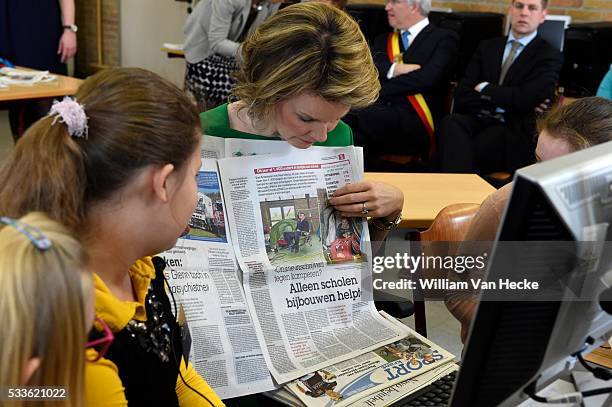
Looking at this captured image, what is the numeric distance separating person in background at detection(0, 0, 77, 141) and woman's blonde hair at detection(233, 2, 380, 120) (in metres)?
2.47

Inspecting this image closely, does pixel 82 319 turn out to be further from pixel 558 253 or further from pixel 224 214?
pixel 224 214

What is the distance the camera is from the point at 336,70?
1.45m

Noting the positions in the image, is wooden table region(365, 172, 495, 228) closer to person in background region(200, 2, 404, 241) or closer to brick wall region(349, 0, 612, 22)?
person in background region(200, 2, 404, 241)

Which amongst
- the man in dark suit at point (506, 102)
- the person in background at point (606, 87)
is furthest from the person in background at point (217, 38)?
the person in background at point (606, 87)

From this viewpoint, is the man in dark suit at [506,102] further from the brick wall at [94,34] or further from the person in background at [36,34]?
the brick wall at [94,34]

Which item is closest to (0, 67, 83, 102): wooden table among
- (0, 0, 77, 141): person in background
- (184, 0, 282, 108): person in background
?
(0, 0, 77, 141): person in background

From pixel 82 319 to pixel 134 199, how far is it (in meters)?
0.27

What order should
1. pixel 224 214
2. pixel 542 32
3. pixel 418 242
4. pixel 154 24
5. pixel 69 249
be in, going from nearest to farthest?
1. pixel 69 249
2. pixel 224 214
3. pixel 418 242
4. pixel 542 32
5. pixel 154 24

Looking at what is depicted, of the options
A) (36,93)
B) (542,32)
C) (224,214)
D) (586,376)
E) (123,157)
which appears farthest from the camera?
(542,32)

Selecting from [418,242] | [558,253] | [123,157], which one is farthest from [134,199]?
[418,242]

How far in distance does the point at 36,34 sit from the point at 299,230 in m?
2.91

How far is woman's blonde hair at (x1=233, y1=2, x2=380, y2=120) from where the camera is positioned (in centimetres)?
144

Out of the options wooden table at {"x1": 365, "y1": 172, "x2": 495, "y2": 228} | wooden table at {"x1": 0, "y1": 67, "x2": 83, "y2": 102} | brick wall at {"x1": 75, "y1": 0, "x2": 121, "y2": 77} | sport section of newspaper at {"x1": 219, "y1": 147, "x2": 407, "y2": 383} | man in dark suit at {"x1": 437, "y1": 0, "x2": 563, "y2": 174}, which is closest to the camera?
sport section of newspaper at {"x1": 219, "y1": 147, "x2": 407, "y2": 383}

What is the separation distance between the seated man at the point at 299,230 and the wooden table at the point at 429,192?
2.20 ft
